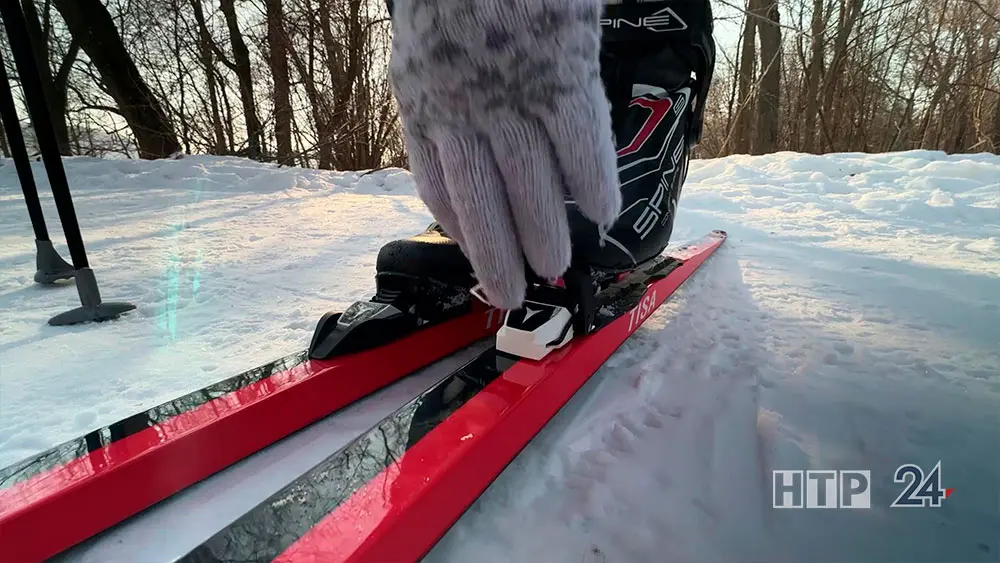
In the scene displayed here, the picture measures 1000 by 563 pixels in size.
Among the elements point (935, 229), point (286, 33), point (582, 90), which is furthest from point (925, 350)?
point (286, 33)

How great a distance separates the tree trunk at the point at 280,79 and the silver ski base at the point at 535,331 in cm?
460

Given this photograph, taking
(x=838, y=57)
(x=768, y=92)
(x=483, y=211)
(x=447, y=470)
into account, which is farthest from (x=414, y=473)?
(x=838, y=57)

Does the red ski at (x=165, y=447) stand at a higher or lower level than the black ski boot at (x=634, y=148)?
lower

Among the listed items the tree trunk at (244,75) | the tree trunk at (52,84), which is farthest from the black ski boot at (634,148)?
the tree trunk at (52,84)

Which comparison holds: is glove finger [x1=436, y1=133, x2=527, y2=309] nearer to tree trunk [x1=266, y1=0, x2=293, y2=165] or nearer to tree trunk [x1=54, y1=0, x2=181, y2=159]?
tree trunk [x1=266, y1=0, x2=293, y2=165]

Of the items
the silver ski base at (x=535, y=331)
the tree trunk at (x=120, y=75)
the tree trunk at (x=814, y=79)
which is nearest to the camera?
the silver ski base at (x=535, y=331)

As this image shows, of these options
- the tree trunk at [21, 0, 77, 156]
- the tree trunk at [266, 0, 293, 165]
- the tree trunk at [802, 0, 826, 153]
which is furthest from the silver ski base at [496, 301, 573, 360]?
the tree trunk at [802, 0, 826, 153]

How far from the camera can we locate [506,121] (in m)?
0.48

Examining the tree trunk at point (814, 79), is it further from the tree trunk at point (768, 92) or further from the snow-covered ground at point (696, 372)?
the snow-covered ground at point (696, 372)

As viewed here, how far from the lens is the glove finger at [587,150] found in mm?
475

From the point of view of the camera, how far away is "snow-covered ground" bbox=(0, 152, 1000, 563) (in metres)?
0.51

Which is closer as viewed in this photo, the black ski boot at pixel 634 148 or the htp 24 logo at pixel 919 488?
the htp 24 logo at pixel 919 488

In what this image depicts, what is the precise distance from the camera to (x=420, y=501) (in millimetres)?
463

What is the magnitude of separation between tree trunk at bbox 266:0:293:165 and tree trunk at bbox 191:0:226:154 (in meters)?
0.57
